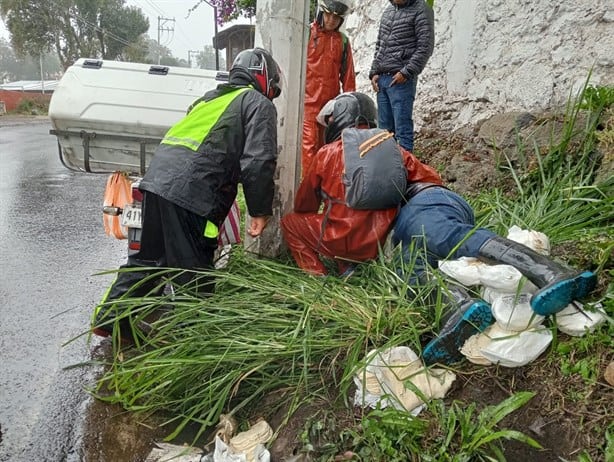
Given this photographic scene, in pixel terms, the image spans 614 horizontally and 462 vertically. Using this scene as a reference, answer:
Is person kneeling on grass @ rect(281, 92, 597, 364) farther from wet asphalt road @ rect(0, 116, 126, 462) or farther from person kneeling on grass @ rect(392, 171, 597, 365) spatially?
wet asphalt road @ rect(0, 116, 126, 462)

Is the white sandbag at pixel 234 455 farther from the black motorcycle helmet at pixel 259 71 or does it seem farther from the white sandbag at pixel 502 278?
the black motorcycle helmet at pixel 259 71

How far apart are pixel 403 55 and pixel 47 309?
357 cm

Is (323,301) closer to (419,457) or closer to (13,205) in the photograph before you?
(419,457)

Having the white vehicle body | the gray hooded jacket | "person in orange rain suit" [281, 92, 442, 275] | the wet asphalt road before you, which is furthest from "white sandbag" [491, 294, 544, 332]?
the gray hooded jacket

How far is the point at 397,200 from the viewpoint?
2.80 metres

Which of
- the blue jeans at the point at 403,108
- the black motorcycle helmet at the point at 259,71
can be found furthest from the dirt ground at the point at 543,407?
the blue jeans at the point at 403,108

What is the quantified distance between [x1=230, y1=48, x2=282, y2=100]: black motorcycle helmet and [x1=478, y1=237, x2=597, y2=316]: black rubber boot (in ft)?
4.87

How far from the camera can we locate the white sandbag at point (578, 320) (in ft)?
6.63

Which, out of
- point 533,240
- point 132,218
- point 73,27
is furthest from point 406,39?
point 73,27

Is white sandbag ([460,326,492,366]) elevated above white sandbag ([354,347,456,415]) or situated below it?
above

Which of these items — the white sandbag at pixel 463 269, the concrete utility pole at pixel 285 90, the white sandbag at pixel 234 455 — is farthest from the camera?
the concrete utility pole at pixel 285 90

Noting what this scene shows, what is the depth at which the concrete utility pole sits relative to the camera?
308cm

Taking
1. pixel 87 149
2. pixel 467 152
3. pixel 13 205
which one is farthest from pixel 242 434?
pixel 13 205

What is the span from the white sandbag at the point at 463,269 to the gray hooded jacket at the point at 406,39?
268 cm
